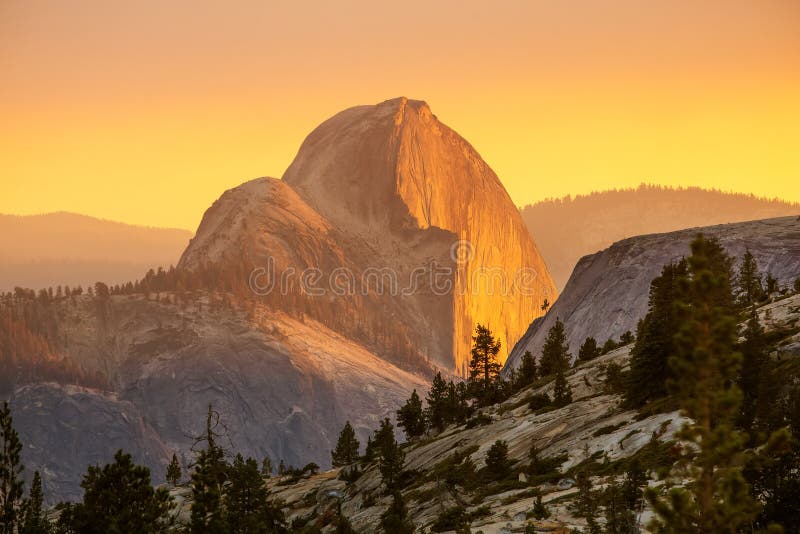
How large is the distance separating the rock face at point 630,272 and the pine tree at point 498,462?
62327 millimetres

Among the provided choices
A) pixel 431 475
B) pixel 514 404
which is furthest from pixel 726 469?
pixel 514 404

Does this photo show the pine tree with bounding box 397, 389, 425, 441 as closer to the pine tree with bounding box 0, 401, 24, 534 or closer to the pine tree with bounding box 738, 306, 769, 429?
the pine tree with bounding box 0, 401, 24, 534

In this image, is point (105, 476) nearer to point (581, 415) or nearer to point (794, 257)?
point (581, 415)

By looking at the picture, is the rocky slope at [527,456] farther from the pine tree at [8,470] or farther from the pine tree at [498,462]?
the pine tree at [8,470]

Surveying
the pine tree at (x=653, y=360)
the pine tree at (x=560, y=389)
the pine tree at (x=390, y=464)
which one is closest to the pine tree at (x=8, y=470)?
the pine tree at (x=390, y=464)

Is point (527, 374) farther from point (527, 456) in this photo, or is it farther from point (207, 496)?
point (207, 496)

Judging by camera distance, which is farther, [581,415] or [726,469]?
[581,415]

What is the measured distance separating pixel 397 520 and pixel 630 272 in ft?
288

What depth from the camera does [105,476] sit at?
5194 cm

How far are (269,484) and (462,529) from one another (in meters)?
65.1

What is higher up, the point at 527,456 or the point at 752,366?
the point at 752,366

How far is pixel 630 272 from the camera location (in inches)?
5472

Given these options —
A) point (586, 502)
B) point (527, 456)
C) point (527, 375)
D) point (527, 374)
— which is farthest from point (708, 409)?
point (527, 374)

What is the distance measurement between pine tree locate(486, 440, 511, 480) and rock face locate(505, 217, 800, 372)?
6233 centimetres
